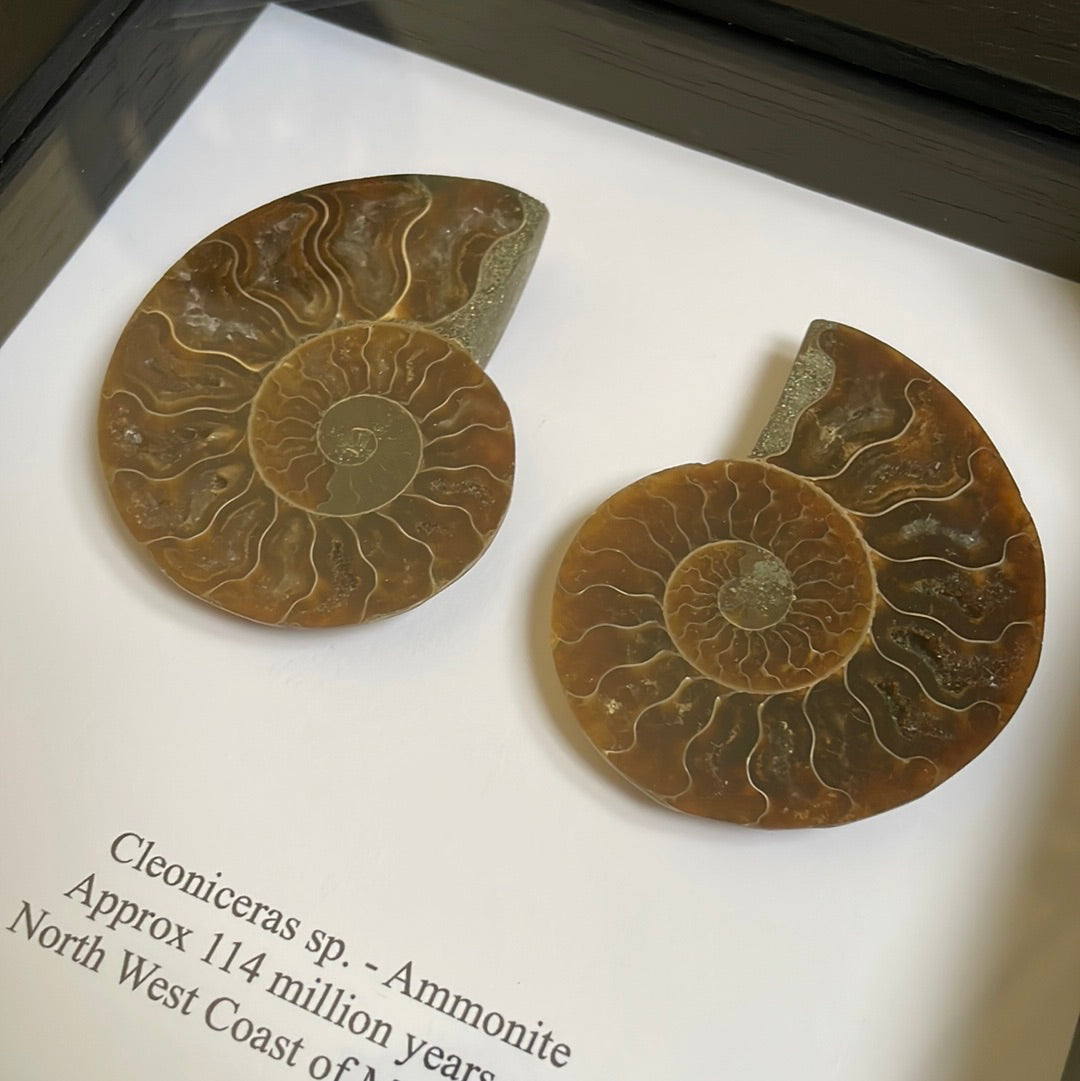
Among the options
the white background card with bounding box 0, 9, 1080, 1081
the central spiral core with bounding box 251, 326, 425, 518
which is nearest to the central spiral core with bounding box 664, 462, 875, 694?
the white background card with bounding box 0, 9, 1080, 1081

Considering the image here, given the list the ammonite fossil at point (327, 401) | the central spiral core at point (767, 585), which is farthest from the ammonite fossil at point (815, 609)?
the ammonite fossil at point (327, 401)

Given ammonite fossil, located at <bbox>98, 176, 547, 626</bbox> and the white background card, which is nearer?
the white background card

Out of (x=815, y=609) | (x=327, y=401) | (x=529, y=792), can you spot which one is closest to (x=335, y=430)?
(x=327, y=401)

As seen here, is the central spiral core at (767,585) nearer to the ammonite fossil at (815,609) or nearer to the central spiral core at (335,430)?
the ammonite fossil at (815,609)

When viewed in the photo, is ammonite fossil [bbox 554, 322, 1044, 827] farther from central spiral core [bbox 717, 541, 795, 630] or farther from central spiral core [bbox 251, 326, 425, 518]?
central spiral core [bbox 251, 326, 425, 518]

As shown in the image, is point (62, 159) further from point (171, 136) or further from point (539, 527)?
point (539, 527)

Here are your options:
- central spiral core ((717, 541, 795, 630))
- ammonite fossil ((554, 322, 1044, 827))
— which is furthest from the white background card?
central spiral core ((717, 541, 795, 630))

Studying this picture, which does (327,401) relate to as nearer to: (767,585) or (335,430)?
(335,430)
